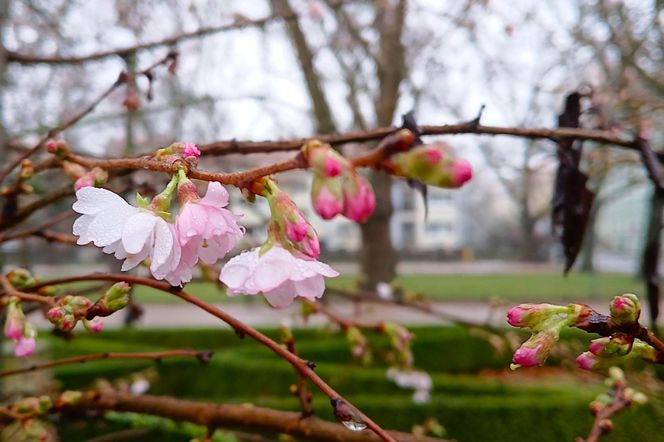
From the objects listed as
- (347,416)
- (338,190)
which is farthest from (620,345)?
(338,190)

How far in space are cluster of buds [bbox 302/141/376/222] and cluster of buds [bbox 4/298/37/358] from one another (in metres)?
0.60

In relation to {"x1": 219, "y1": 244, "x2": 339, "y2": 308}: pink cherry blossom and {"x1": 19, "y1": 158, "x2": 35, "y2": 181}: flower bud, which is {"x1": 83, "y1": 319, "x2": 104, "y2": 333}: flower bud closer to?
{"x1": 19, "y1": 158, "x2": 35, "y2": 181}: flower bud

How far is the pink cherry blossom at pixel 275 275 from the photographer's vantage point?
0.50m

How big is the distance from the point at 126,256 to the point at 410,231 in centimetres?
3811

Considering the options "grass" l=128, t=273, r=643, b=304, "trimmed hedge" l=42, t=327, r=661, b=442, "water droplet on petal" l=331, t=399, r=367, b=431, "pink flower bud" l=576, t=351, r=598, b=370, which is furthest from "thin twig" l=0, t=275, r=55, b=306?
"grass" l=128, t=273, r=643, b=304

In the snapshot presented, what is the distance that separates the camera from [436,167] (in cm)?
36

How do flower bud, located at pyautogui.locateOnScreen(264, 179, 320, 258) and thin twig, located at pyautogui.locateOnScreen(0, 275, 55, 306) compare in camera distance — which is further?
thin twig, located at pyautogui.locateOnScreen(0, 275, 55, 306)

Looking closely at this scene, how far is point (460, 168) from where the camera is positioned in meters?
0.36

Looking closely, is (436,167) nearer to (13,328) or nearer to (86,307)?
(86,307)

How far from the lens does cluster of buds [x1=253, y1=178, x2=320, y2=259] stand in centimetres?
48

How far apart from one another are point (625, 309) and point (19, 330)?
737 millimetres

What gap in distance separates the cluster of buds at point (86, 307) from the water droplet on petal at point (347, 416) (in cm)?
25

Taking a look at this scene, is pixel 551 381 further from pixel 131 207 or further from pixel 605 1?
pixel 131 207

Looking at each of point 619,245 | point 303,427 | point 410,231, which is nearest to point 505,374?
point 303,427
